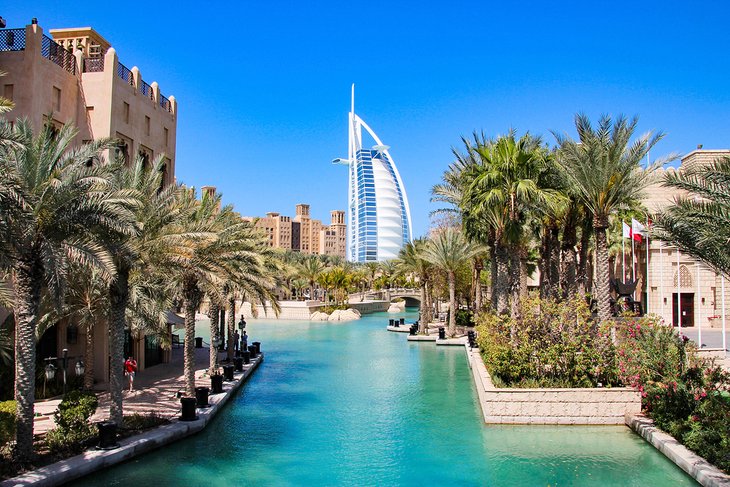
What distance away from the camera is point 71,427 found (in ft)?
38.6

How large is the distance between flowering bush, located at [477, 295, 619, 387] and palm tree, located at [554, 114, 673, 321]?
242 centimetres

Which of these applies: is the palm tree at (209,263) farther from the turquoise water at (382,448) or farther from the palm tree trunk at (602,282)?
the palm tree trunk at (602,282)

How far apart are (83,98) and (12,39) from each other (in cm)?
258

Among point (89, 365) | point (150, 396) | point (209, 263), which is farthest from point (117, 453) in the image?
point (89, 365)

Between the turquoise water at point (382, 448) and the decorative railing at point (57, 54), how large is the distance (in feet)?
39.2

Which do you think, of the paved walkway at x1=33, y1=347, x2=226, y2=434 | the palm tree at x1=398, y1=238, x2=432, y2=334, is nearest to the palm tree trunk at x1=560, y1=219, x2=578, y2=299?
the palm tree at x1=398, y1=238, x2=432, y2=334

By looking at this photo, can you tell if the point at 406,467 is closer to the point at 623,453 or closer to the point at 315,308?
the point at 623,453

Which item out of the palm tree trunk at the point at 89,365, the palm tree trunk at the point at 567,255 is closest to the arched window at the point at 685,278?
the palm tree trunk at the point at 567,255

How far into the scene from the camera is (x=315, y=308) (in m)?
64.6

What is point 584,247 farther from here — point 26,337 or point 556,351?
point 26,337

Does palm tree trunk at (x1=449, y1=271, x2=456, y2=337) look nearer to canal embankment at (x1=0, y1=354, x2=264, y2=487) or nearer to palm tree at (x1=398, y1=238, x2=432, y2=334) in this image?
palm tree at (x1=398, y1=238, x2=432, y2=334)

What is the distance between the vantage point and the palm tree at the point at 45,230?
34.7ft

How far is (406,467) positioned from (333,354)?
20.1 metres

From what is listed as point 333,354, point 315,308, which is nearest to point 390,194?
point 315,308
